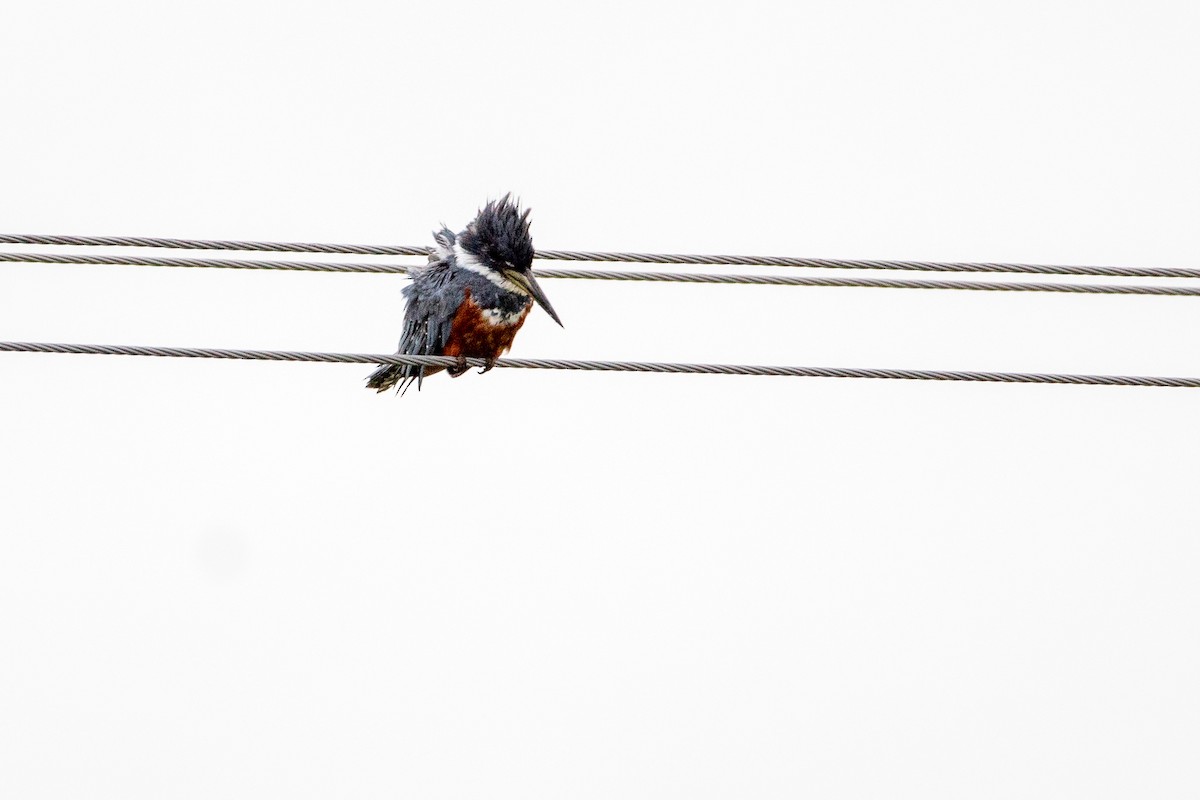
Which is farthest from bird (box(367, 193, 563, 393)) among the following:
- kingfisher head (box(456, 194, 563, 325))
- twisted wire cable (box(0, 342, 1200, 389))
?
twisted wire cable (box(0, 342, 1200, 389))

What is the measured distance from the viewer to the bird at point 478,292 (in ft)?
28.0

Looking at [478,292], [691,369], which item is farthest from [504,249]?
[691,369]

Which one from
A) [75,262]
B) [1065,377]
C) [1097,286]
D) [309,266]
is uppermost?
[1097,286]

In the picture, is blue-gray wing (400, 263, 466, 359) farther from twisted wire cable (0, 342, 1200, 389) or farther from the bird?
twisted wire cable (0, 342, 1200, 389)

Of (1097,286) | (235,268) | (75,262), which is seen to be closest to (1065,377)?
(1097,286)

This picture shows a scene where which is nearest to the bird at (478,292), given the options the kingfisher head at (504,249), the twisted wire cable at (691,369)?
the kingfisher head at (504,249)

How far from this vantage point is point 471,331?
28.5ft

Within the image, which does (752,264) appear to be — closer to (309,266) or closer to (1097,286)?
(1097,286)

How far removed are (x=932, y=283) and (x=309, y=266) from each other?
263 cm

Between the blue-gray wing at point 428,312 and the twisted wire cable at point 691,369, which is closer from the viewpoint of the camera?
the twisted wire cable at point 691,369

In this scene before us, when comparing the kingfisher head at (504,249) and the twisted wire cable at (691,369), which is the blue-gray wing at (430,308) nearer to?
the kingfisher head at (504,249)

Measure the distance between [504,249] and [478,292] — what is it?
0.89ft

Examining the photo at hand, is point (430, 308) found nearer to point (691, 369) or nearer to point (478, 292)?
point (478, 292)

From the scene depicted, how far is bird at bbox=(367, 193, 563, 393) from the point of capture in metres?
8.54
